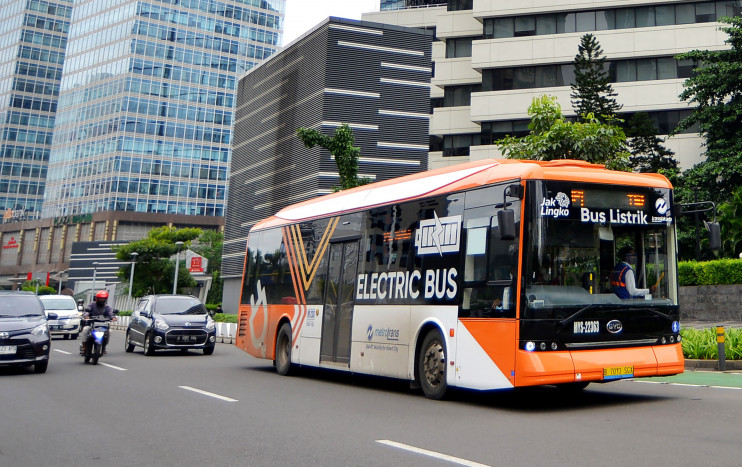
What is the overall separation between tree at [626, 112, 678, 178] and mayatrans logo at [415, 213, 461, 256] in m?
34.6

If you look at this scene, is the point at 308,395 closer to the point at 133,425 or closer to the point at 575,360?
the point at 133,425

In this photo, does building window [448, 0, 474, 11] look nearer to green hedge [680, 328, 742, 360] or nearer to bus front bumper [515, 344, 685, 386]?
green hedge [680, 328, 742, 360]

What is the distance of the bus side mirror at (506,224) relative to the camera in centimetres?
926

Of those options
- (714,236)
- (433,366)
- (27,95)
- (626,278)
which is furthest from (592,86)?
(27,95)

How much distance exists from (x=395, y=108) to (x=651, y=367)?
173ft

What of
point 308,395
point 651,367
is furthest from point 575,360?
point 308,395

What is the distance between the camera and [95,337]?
1773 centimetres

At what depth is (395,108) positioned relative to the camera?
200ft

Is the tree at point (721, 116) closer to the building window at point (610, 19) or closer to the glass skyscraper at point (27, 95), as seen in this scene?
the building window at point (610, 19)

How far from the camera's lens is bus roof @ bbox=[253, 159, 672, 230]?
988cm

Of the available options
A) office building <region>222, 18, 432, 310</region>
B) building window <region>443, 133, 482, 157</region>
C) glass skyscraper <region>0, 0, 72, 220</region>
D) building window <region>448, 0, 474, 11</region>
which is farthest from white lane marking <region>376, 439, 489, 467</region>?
glass skyscraper <region>0, 0, 72, 220</region>

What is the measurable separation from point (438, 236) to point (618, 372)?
3.24 m

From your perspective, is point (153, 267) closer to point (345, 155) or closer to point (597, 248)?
point (345, 155)

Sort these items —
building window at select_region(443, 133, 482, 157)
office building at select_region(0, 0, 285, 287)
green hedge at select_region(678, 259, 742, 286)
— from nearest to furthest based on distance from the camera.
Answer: green hedge at select_region(678, 259, 742, 286)
building window at select_region(443, 133, 482, 157)
office building at select_region(0, 0, 285, 287)
